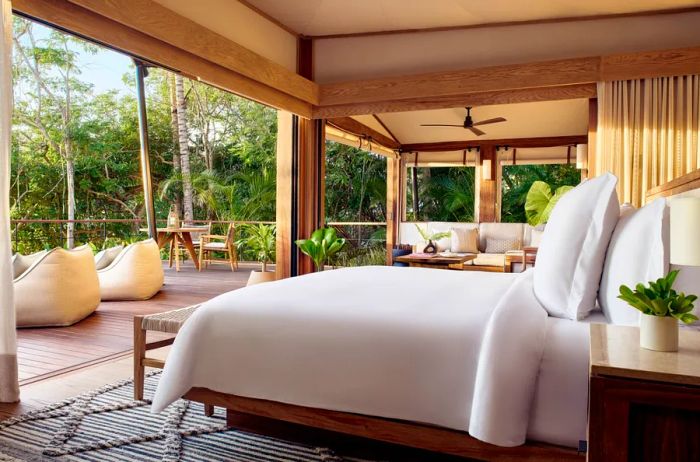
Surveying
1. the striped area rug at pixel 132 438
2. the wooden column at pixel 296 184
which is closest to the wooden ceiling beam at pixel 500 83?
the wooden column at pixel 296 184

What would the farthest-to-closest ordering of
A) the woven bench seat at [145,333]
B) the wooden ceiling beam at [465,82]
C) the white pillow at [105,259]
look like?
1. the white pillow at [105,259]
2. the wooden ceiling beam at [465,82]
3. the woven bench seat at [145,333]

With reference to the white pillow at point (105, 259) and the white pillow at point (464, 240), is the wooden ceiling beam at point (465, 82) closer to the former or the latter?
the white pillow at point (105, 259)

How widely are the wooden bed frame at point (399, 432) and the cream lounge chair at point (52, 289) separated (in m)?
2.62

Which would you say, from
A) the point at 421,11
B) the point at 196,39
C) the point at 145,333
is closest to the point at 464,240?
the point at 421,11

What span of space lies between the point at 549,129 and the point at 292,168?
4.48 meters

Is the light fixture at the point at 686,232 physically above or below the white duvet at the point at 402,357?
above

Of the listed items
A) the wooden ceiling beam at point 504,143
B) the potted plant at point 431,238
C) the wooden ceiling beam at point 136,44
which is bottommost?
the potted plant at point 431,238

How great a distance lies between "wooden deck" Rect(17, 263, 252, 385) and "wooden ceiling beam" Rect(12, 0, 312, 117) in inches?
75.9

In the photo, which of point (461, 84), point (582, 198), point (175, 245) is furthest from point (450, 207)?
point (582, 198)

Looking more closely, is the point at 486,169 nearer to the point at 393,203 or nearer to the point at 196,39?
the point at 393,203

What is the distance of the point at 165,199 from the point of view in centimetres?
1153

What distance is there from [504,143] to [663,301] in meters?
7.85

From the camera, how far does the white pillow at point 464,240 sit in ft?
24.6

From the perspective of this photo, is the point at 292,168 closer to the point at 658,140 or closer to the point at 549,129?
the point at 658,140
